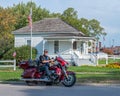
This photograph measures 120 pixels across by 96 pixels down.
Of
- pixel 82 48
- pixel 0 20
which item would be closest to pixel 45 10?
pixel 0 20

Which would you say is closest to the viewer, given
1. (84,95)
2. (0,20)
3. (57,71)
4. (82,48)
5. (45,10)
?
(84,95)

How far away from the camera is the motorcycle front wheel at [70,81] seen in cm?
1988

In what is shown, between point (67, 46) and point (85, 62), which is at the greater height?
point (67, 46)

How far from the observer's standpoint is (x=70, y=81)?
19.9 meters

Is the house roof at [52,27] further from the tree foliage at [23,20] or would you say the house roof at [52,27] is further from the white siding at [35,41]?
the tree foliage at [23,20]

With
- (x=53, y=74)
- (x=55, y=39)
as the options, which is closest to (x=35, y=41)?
(x=55, y=39)

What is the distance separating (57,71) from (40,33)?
32.3 m

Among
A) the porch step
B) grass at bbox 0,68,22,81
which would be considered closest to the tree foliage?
the porch step

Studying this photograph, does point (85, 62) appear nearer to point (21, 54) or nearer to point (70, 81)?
point (21, 54)

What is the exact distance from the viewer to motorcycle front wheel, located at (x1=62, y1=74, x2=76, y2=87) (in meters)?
19.9

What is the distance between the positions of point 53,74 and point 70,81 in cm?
92

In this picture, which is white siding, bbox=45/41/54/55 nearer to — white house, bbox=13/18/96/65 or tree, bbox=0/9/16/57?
white house, bbox=13/18/96/65

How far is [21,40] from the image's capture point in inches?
2083

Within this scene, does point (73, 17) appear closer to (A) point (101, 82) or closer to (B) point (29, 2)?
(B) point (29, 2)
